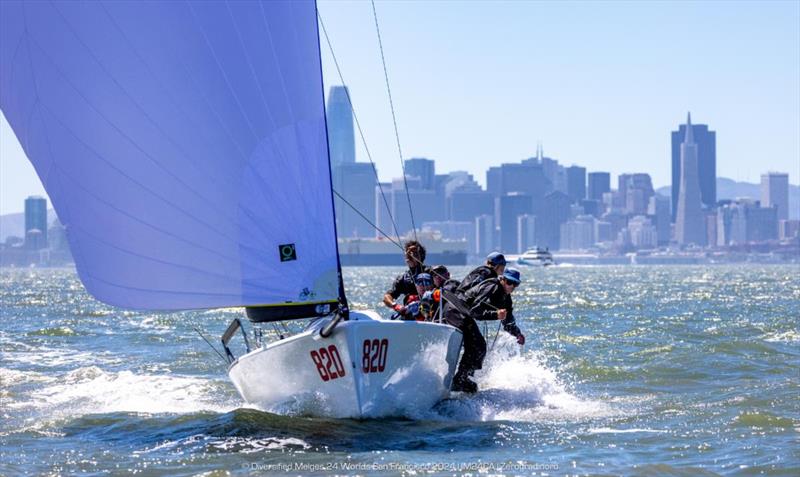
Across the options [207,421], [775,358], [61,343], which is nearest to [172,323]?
[61,343]

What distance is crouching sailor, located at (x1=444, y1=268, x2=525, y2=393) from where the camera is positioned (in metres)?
12.3

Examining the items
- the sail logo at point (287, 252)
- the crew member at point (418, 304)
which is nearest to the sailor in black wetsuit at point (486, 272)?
the crew member at point (418, 304)

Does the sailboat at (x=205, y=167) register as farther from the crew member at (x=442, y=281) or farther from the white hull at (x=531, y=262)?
the white hull at (x=531, y=262)

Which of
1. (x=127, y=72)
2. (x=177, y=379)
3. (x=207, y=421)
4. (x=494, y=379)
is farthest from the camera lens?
(x=177, y=379)

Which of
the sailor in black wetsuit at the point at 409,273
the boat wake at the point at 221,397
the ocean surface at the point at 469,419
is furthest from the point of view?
the sailor in black wetsuit at the point at 409,273

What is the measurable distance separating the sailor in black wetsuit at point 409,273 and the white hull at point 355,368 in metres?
1.28

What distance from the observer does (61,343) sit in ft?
73.5

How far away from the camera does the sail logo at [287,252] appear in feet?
36.3

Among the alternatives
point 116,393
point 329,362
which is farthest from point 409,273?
point 116,393

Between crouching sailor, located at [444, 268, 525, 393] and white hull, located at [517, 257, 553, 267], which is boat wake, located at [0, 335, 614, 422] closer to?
crouching sailor, located at [444, 268, 525, 393]

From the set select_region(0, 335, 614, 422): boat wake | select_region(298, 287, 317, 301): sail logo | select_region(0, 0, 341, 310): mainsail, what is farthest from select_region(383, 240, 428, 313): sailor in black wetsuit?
select_region(0, 0, 341, 310): mainsail

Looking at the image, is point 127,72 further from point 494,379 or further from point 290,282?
point 494,379

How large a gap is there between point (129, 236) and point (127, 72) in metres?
1.33

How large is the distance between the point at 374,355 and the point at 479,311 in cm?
186
